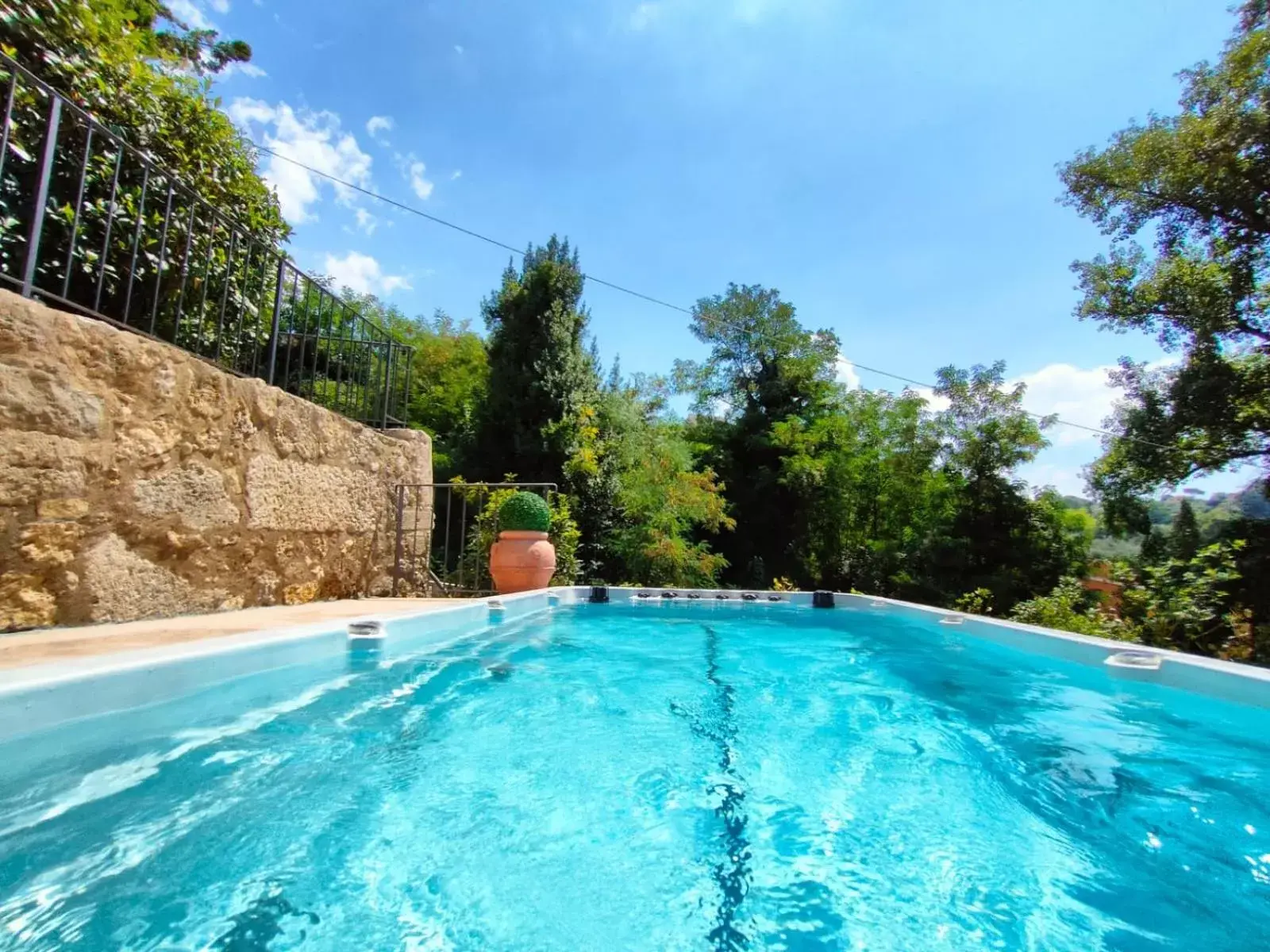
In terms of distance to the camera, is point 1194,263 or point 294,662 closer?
point 294,662

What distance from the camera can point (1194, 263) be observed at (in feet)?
33.8

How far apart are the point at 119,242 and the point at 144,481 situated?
1.62 meters

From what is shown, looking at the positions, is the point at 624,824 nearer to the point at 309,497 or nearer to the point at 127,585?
the point at 127,585

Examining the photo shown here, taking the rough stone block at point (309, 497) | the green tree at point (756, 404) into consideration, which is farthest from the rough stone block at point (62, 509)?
the green tree at point (756, 404)

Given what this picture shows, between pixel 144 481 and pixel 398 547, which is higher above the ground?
pixel 144 481

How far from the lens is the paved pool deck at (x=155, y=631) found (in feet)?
6.82

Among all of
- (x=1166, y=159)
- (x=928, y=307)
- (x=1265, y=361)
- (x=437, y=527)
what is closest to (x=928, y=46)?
(x=928, y=307)

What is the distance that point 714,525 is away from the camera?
1125cm

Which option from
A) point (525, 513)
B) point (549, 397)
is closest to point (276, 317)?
point (525, 513)

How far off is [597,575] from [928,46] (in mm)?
8314

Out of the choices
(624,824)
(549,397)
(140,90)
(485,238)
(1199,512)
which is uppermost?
(485,238)

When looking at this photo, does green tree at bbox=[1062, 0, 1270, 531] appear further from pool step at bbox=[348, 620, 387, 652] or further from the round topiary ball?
pool step at bbox=[348, 620, 387, 652]

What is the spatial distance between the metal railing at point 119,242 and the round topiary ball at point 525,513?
6.62ft

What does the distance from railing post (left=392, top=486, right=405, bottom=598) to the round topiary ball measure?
1.01m
